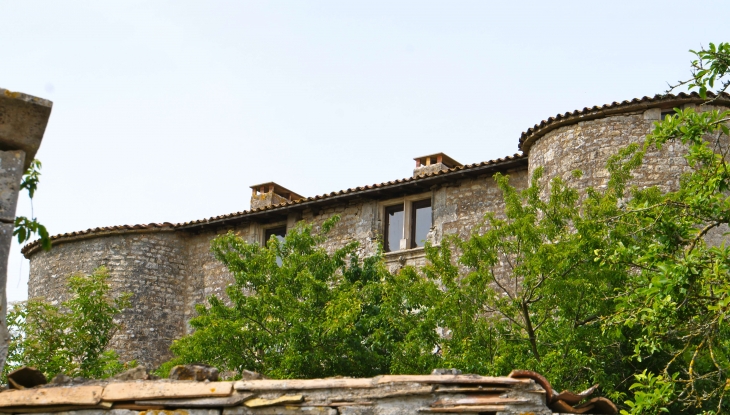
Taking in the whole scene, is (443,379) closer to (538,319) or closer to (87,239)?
(538,319)

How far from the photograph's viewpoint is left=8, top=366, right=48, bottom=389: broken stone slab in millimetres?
4852

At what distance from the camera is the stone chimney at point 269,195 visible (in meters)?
20.8

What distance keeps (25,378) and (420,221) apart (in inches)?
518

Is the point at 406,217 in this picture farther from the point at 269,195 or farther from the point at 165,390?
the point at 165,390

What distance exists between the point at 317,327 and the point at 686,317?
644 cm

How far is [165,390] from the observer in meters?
4.64

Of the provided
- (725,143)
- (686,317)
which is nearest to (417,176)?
Answer: (725,143)

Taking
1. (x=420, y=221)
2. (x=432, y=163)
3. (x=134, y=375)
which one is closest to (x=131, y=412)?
(x=134, y=375)

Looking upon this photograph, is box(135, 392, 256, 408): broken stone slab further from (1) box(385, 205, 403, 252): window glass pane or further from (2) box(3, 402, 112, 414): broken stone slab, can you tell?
(1) box(385, 205, 403, 252): window glass pane

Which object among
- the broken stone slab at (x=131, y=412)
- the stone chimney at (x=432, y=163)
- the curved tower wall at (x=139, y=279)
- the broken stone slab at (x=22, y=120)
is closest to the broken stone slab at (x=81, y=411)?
the broken stone slab at (x=131, y=412)

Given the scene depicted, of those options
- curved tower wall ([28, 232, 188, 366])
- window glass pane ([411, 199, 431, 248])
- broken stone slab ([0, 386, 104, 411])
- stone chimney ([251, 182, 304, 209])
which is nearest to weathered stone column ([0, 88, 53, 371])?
broken stone slab ([0, 386, 104, 411])

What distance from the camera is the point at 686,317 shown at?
7.94 metres

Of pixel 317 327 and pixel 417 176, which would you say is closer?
pixel 317 327

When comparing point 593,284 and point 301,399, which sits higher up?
point 593,284
